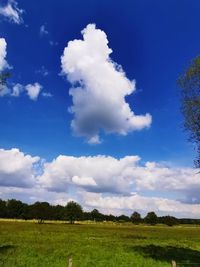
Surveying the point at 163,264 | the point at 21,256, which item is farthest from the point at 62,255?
the point at 163,264

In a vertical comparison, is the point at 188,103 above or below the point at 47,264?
above

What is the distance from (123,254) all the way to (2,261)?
1452 centimetres

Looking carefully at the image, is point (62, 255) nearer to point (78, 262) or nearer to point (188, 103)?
point (78, 262)

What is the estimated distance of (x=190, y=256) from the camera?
4747 centimetres

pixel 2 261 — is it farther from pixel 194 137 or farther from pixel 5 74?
pixel 194 137

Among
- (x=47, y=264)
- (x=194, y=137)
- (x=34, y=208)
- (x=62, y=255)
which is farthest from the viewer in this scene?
(x=34, y=208)

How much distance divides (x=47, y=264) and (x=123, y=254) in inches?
458

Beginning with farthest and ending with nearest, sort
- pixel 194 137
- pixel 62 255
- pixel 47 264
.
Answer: pixel 194 137
pixel 62 255
pixel 47 264

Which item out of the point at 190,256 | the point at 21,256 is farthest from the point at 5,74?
the point at 190,256

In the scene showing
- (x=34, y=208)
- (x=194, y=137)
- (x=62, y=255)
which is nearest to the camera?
(x=62, y=255)

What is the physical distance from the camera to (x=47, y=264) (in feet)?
124

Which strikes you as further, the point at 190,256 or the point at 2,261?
the point at 190,256

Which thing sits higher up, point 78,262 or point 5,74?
point 5,74

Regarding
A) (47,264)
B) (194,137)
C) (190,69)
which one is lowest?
(47,264)
